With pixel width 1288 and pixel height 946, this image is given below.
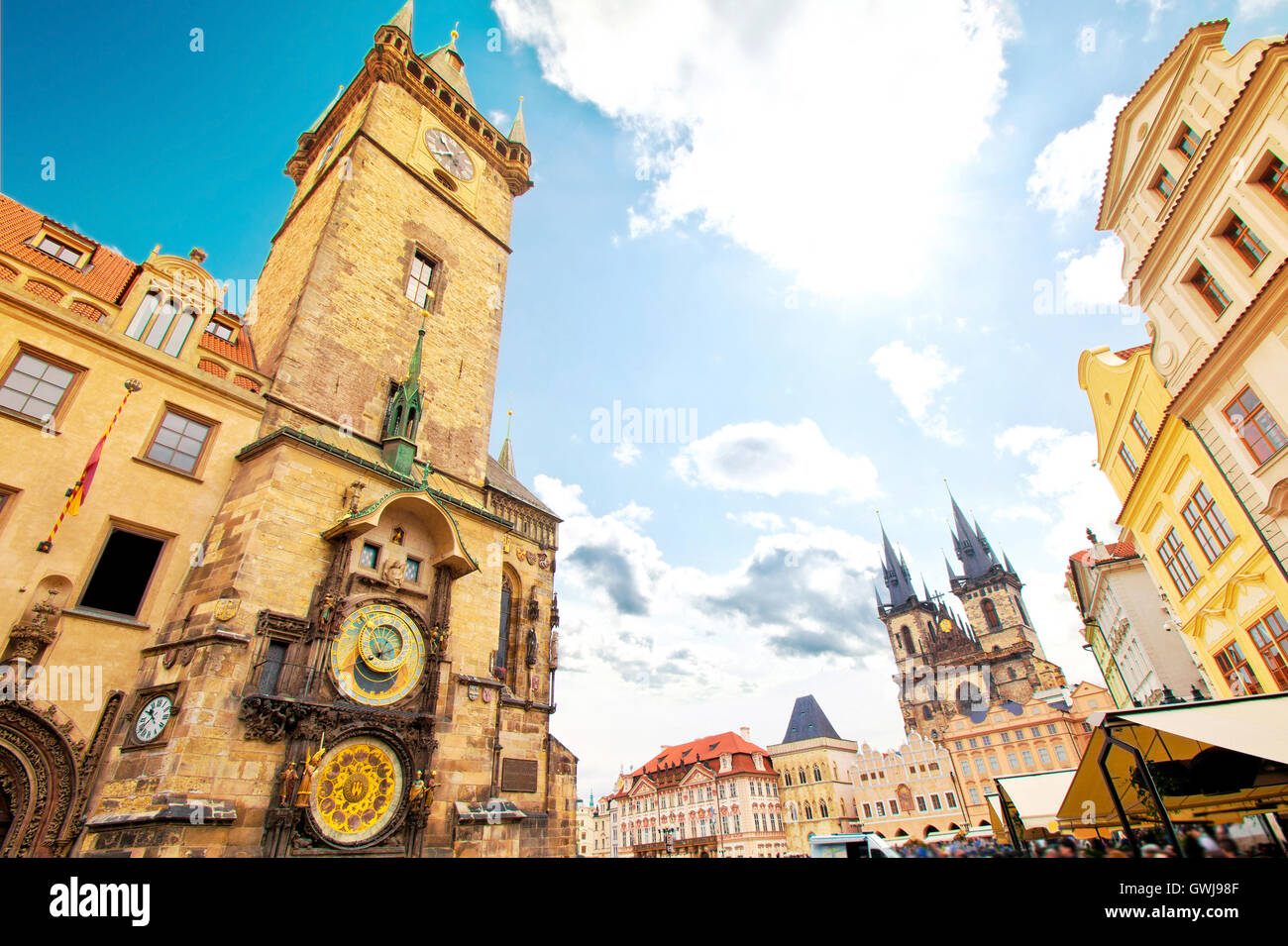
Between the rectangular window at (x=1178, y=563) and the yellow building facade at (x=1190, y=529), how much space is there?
37 millimetres

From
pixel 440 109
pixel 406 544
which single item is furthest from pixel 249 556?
pixel 440 109

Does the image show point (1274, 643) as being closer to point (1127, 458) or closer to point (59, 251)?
point (1127, 458)

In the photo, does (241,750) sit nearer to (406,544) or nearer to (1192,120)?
(406,544)

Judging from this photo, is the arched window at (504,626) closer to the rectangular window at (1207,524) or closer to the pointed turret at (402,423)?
the pointed turret at (402,423)

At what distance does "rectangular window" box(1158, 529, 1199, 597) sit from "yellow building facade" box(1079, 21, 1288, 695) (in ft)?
0.17

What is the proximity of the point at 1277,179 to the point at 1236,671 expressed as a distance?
11224 mm

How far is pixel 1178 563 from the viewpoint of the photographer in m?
16.7

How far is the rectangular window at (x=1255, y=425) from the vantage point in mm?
11484

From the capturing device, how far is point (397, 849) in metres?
10.9

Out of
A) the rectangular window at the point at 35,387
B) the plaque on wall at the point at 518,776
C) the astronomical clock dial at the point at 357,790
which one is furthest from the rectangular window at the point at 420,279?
the plaque on wall at the point at 518,776

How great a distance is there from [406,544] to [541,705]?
700 centimetres

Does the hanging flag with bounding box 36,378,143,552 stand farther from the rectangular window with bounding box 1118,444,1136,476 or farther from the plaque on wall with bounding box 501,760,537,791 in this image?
the rectangular window with bounding box 1118,444,1136,476
